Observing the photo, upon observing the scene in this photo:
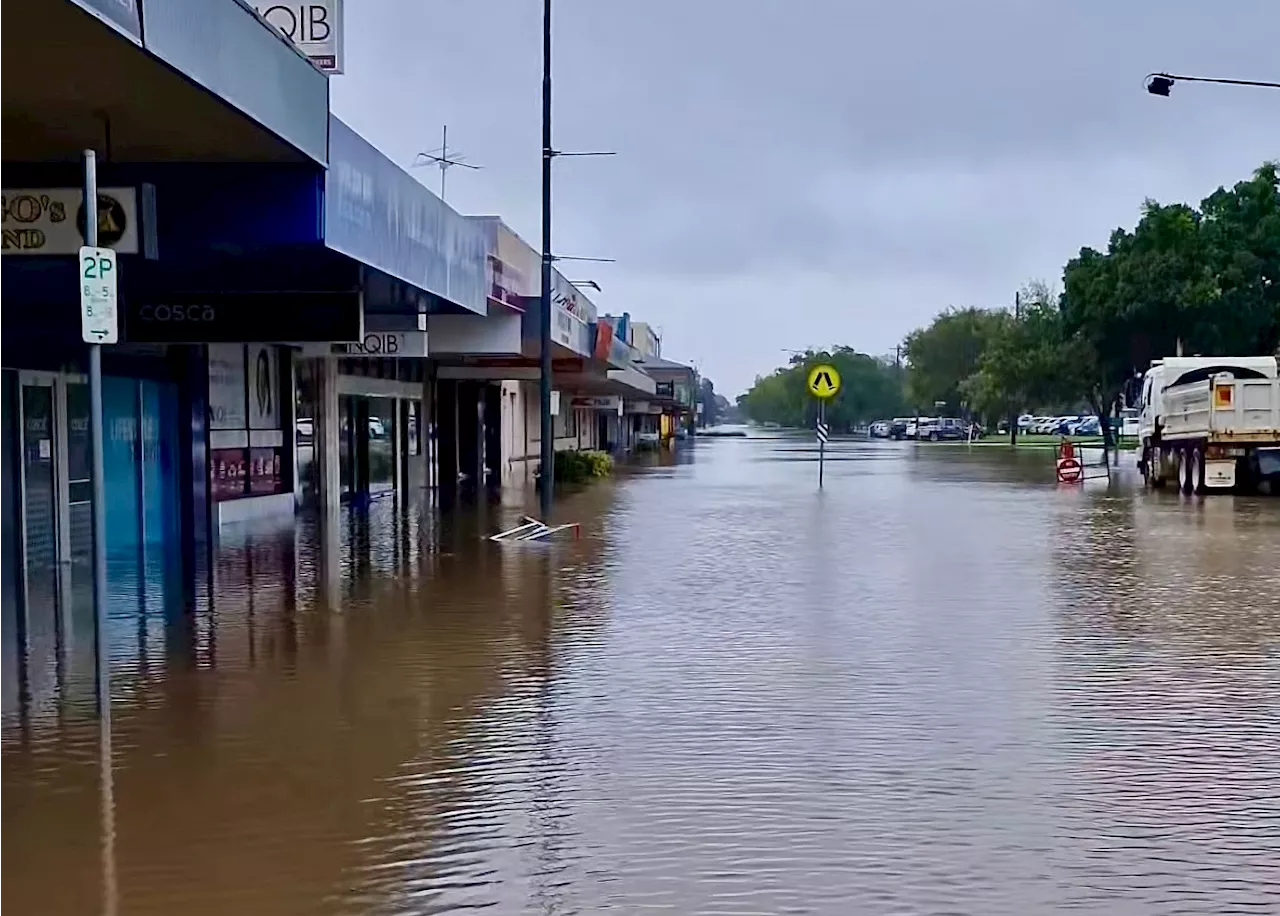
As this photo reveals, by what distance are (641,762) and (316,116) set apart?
6.35 meters

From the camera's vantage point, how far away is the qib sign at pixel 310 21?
14523 millimetres

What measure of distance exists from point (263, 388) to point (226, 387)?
1.45m

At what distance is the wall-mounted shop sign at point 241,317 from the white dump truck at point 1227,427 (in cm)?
2097

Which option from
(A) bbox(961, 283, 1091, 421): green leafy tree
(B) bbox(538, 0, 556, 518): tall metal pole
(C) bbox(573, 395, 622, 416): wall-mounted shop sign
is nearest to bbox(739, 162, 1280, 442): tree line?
(A) bbox(961, 283, 1091, 421): green leafy tree

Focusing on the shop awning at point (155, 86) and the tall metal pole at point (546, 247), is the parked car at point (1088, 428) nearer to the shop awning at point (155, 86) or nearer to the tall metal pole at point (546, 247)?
the tall metal pole at point (546, 247)

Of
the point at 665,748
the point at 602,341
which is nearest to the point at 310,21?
the point at 665,748

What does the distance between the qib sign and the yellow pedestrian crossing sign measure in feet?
67.8

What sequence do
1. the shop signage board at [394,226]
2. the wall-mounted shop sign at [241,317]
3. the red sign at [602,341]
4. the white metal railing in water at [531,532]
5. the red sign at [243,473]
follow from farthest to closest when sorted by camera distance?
the red sign at [602,341] < the red sign at [243,473] < the white metal railing in water at [531,532] < the wall-mounted shop sign at [241,317] < the shop signage board at [394,226]

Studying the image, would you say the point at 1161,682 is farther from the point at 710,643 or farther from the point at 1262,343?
the point at 1262,343

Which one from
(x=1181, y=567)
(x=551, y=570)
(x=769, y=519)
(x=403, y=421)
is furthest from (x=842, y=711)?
(x=403, y=421)

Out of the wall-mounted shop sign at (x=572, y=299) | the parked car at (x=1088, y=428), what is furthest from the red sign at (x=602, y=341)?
A: the parked car at (x=1088, y=428)

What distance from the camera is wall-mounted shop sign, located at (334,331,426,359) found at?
22047mm

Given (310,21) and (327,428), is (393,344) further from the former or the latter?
(310,21)

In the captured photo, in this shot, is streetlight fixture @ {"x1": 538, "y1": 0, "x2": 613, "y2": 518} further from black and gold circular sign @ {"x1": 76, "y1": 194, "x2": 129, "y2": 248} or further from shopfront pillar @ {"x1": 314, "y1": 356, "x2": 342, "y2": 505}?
black and gold circular sign @ {"x1": 76, "y1": 194, "x2": 129, "y2": 248}
